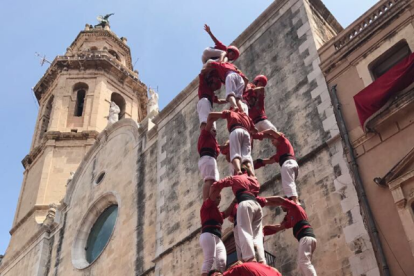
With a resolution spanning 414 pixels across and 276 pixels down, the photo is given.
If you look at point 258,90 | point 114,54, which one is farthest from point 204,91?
point 114,54

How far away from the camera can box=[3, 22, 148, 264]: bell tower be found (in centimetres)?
2578

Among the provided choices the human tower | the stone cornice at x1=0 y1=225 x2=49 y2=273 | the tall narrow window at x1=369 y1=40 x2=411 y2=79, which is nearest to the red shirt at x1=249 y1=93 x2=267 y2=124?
the human tower

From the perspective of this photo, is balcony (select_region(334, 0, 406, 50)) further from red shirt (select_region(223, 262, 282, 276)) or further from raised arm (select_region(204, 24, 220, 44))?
red shirt (select_region(223, 262, 282, 276))

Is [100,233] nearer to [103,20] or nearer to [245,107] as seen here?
[245,107]

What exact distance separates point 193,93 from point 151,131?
8.05ft

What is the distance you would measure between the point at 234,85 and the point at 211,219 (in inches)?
102

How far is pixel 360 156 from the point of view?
10438 mm

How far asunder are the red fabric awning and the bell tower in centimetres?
1623

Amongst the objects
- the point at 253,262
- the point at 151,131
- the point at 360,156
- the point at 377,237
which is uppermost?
the point at 151,131

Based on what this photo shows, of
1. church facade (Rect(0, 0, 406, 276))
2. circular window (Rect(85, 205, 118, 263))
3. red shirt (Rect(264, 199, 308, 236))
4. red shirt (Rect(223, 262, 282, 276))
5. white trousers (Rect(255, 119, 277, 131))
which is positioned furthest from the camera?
circular window (Rect(85, 205, 118, 263))

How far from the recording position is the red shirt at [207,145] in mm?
8272

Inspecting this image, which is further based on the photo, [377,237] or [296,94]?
[296,94]

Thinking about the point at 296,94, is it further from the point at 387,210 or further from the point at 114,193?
the point at 114,193

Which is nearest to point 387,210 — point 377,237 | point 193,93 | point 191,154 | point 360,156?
point 377,237
